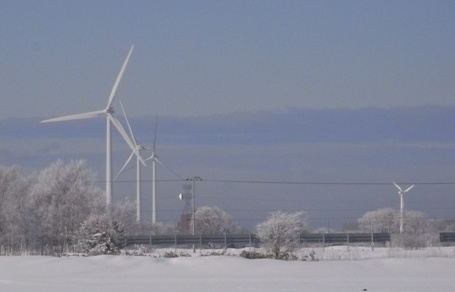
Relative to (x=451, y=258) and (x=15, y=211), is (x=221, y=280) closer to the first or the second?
(x=451, y=258)

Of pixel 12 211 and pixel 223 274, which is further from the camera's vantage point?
pixel 12 211

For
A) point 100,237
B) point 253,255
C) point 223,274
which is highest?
point 100,237

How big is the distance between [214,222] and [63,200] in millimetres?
22468

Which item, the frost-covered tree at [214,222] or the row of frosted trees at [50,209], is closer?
the row of frosted trees at [50,209]

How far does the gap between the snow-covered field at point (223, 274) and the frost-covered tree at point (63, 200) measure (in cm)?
2132

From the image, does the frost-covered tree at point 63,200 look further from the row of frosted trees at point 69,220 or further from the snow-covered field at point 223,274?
the snow-covered field at point 223,274

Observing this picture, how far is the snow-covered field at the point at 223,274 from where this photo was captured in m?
28.2

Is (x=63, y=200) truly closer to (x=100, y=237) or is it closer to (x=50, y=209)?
(x=50, y=209)

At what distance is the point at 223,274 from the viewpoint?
109ft

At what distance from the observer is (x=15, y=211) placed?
55.7 metres

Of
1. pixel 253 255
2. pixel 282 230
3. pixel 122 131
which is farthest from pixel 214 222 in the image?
pixel 253 255

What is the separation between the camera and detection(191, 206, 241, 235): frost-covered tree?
3174 inches

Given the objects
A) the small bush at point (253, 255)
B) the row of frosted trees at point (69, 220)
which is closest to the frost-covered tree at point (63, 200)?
the row of frosted trees at point (69, 220)

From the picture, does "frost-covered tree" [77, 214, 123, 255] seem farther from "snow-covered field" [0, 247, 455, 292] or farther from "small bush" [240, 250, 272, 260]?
"small bush" [240, 250, 272, 260]
